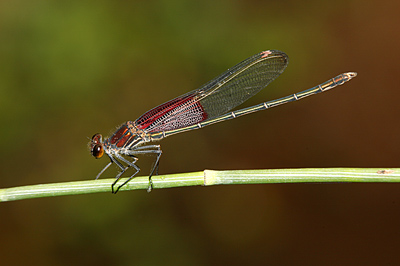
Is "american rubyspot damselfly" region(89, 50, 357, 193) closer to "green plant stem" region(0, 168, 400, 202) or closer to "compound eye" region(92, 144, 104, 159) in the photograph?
"compound eye" region(92, 144, 104, 159)

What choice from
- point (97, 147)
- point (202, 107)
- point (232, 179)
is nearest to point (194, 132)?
point (202, 107)

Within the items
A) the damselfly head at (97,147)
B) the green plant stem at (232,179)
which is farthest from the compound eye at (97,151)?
the green plant stem at (232,179)

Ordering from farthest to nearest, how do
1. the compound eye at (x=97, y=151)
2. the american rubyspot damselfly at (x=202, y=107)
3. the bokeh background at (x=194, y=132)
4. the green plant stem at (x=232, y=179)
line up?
the bokeh background at (x=194, y=132) → the american rubyspot damselfly at (x=202, y=107) → the compound eye at (x=97, y=151) → the green plant stem at (x=232, y=179)

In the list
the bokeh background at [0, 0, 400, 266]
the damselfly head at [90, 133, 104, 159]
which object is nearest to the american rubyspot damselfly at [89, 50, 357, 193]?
the damselfly head at [90, 133, 104, 159]

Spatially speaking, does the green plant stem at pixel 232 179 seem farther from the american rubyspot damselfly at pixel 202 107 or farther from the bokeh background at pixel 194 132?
the bokeh background at pixel 194 132

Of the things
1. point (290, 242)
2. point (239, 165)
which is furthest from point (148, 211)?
point (290, 242)
